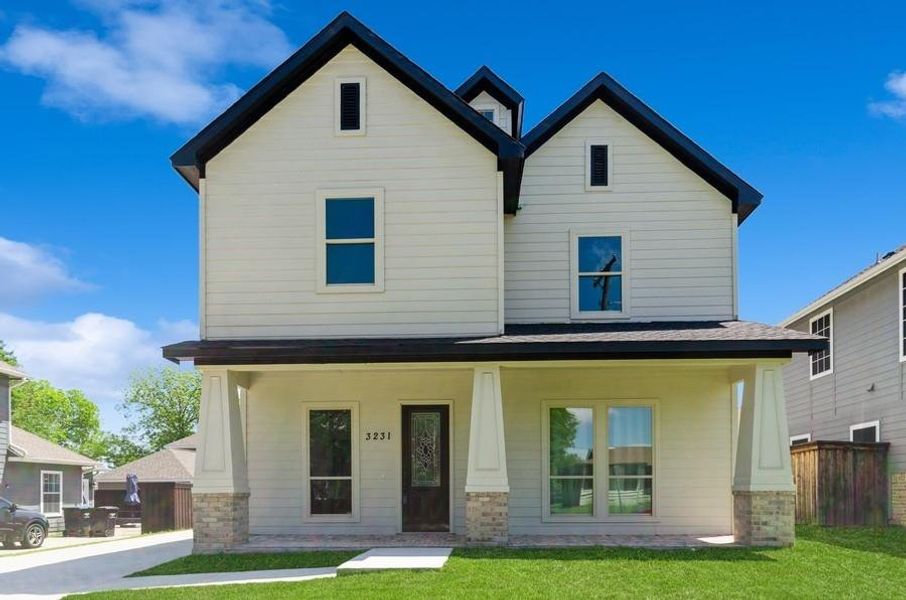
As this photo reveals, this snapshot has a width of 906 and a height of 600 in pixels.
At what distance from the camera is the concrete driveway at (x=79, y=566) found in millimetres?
10461

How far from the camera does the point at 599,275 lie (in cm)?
1484

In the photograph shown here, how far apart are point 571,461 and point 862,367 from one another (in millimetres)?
8212

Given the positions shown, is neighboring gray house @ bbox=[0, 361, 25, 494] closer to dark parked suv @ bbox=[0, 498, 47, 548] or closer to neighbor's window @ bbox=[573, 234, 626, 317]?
dark parked suv @ bbox=[0, 498, 47, 548]

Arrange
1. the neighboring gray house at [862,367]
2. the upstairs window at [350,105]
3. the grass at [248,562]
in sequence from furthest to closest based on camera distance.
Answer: the neighboring gray house at [862,367] < the upstairs window at [350,105] < the grass at [248,562]

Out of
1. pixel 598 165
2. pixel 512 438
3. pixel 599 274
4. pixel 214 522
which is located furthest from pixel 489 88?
pixel 214 522

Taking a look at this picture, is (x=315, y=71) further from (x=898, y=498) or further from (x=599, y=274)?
(x=898, y=498)

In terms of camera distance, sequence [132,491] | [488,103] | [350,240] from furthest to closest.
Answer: [132,491]
[488,103]
[350,240]

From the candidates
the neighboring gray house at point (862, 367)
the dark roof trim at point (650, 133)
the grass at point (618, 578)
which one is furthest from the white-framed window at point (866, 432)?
the grass at point (618, 578)

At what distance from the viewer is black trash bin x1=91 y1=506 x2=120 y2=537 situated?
23125mm

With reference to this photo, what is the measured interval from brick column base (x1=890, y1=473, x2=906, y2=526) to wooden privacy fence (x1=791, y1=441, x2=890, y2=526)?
6.7 inches

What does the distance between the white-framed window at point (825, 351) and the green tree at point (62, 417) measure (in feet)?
178

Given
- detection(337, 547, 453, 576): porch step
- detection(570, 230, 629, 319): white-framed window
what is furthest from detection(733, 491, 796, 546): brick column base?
detection(337, 547, 453, 576): porch step

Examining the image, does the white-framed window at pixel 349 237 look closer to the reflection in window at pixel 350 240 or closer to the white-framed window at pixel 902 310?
the reflection in window at pixel 350 240

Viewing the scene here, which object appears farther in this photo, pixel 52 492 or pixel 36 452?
pixel 52 492
